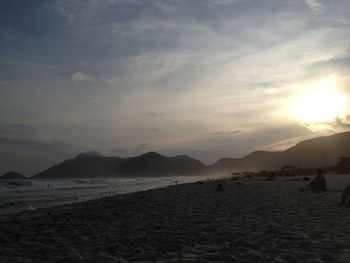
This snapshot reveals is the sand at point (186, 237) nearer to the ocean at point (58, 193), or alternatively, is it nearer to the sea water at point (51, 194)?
the ocean at point (58, 193)

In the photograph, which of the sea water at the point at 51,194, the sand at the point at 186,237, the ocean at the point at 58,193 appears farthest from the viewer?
the ocean at the point at 58,193

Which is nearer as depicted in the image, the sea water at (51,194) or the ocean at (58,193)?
the sea water at (51,194)

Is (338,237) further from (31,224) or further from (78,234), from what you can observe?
(31,224)

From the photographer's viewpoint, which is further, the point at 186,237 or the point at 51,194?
the point at 51,194

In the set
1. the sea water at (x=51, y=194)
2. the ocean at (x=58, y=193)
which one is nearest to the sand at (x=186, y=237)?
the ocean at (x=58, y=193)

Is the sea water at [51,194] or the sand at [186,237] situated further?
the sea water at [51,194]

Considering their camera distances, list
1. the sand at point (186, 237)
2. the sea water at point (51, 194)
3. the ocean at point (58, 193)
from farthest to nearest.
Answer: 1. the ocean at point (58, 193)
2. the sea water at point (51, 194)
3. the sand at point (186, 237)

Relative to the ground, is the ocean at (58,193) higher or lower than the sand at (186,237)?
higher

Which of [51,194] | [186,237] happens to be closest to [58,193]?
[51,194]

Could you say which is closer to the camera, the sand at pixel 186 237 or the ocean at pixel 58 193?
the sand at pixel 186 237

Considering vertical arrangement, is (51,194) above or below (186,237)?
above

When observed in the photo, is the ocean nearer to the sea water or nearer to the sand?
the sea water

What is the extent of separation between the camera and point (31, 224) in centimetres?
1310

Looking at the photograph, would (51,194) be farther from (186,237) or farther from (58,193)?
(186,237)
